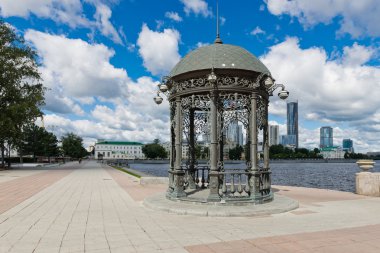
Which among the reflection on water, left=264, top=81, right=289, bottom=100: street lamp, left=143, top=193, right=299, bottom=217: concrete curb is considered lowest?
the reflection on water

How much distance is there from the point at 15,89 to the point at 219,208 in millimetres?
36233

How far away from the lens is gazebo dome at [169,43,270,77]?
440 inches

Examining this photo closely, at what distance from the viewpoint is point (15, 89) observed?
38.6 meters

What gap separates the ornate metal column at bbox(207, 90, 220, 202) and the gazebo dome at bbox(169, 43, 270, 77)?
1.01m

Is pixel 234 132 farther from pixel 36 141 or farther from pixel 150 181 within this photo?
pixel 36 141

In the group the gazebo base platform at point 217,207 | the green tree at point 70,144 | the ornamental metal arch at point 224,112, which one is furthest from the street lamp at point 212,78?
the green tree at point 70,144

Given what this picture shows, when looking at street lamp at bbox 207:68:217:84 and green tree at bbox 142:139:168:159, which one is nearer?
street lamp at bbox 207:68:217:84

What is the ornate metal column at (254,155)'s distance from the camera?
36.4 ft

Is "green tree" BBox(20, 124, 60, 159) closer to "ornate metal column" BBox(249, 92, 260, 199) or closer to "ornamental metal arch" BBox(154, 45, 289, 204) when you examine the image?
"ornamental metal arch" BBox(154, 45, 289, 204)

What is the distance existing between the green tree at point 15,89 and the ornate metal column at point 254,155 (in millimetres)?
31225

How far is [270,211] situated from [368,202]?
4.80 meters

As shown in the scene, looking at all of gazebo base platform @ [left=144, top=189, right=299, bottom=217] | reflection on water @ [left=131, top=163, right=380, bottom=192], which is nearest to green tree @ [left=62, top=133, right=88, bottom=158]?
reflection on water @ [left=131, top=163, right=380, bottom=192]

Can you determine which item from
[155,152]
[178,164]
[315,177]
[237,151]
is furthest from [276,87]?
[155,152]

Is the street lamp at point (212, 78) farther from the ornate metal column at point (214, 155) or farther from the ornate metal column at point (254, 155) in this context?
the ornate metal column at point (254, 155)
